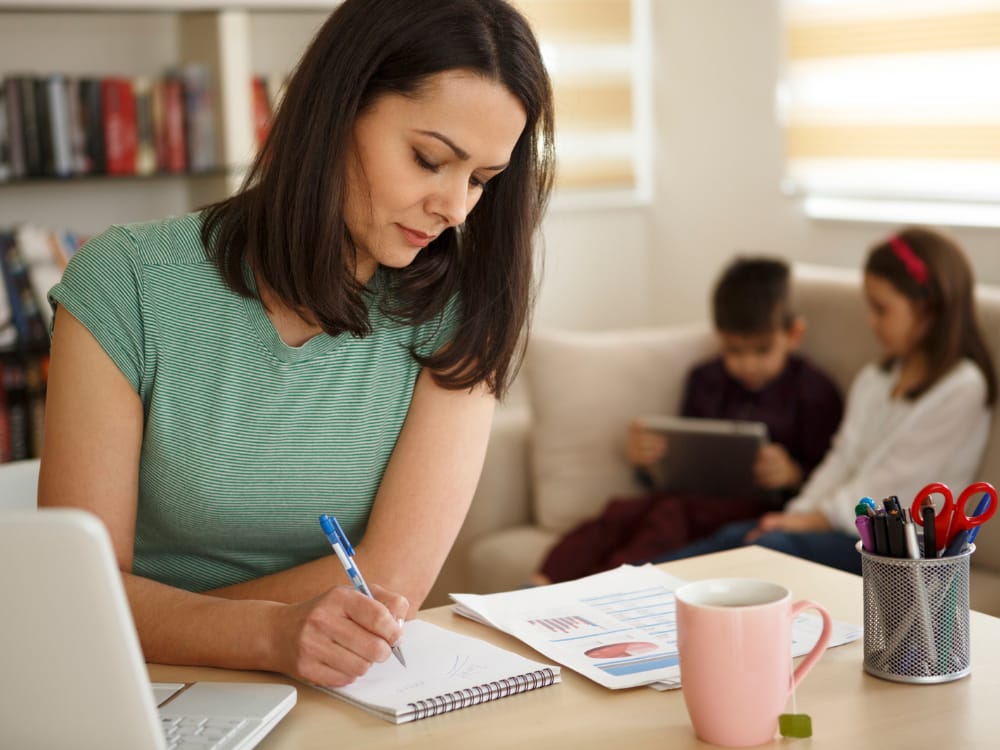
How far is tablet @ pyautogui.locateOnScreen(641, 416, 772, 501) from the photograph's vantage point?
283 centimetres

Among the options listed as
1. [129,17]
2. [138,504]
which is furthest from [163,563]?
[129,17]

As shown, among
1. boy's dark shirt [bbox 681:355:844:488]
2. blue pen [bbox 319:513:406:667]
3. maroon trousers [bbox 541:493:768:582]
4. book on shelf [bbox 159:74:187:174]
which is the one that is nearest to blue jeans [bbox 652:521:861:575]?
maroon trousers [bbox 541:493:768:582]

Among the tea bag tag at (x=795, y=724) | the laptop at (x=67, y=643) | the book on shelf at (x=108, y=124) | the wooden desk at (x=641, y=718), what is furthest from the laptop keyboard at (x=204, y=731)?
the book on shelf at (x=108, y=124)

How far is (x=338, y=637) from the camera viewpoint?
3.62ft

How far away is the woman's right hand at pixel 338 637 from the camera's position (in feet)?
3.57

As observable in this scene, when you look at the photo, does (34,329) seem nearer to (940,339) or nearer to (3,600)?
(940,339)

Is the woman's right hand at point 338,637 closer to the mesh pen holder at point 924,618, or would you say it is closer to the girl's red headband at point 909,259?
the mesh pen holder at point 924,618

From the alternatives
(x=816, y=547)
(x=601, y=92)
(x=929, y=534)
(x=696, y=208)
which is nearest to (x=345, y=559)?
(x=929, y=534)

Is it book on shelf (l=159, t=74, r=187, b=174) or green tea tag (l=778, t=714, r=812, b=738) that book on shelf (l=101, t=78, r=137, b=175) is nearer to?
book on shelf (l=159, t=74, r=187, b=174)

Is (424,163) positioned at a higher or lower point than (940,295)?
higher

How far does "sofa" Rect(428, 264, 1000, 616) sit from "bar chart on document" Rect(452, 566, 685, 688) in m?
1.51

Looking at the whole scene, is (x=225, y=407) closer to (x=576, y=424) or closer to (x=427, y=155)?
(x=427, y=155)

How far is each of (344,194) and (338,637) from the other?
1.58 ft

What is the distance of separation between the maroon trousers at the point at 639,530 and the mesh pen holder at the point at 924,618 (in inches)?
62.0
